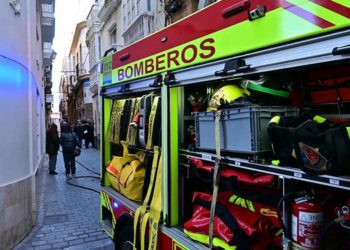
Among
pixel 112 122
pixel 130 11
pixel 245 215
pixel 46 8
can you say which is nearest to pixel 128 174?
pixel 112 122

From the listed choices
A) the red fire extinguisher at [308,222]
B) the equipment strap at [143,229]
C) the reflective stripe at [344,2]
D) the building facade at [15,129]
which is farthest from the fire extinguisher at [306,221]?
the building facade at [15,129]

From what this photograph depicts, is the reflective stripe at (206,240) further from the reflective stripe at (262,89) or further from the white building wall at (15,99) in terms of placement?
the white building wall at (15,99)

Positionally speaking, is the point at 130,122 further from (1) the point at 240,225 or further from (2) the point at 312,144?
(2) the point at 312,144

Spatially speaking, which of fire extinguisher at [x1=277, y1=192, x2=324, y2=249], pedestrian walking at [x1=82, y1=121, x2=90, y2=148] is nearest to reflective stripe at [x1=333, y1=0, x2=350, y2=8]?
fire extinguisher at [x1=277, y1=192, x2=324, y2=249]

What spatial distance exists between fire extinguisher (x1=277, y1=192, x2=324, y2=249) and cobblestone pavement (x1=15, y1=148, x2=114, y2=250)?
12.1ft

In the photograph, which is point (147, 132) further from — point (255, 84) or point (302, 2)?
point (302, 2)

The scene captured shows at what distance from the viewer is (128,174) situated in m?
3.71

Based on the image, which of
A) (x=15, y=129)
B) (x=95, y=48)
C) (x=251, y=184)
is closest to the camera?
(x=251, y=184)

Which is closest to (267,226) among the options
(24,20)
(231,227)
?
(231,227)

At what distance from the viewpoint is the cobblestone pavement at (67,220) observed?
201 inches

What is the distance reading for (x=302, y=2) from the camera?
5.73ft

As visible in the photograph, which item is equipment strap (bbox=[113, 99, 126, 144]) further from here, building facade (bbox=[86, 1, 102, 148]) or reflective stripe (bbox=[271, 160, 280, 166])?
building facade (bbox=[86, 1, 102, 148])

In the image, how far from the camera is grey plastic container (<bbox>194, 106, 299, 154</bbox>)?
2.15 meters

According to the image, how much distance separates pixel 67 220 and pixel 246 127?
4990 millimetres
